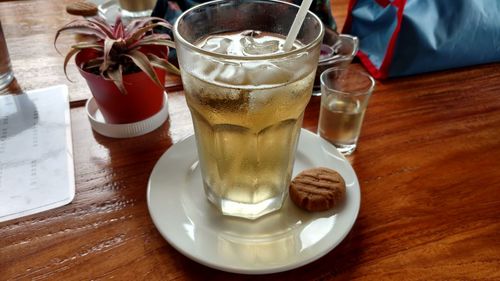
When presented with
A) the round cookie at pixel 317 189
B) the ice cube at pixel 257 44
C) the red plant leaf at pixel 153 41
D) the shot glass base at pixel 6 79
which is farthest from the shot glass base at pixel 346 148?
the shot glass base at pixel 6 79

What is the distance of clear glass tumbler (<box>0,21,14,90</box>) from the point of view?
2.89 ft

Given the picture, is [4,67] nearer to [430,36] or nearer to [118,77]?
[118,77]

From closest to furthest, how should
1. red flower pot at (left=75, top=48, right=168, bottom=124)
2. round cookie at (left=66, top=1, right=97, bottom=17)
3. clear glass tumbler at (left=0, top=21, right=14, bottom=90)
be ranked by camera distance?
Result: red flower pot at (left=75, top=48, right=168, bottom=124)
clear glass tumbler at (left=0, top=21, right=14, bottom=90)
round cookie at (left=66, top=1, right=97, bottom=17)

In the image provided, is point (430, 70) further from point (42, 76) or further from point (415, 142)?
point (42, 76)

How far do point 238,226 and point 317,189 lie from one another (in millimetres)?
127

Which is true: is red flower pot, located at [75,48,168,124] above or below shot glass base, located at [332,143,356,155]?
above

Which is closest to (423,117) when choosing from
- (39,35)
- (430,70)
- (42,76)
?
(430,70)

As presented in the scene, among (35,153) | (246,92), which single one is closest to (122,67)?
(35,153)

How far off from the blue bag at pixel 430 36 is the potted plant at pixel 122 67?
490mm

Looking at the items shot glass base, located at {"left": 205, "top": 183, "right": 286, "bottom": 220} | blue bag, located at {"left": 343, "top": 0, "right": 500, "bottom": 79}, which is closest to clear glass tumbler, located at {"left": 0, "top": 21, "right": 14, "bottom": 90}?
shot glass base, located at {"left": 205, "top": 183, "right": 286, "bottom": 220}

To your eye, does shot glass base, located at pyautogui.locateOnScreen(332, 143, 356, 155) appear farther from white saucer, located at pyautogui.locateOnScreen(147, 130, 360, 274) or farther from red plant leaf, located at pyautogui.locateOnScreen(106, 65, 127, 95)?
red plant leaf, located at pyautogui.locateOnScreen(106, 65, 127, 95)

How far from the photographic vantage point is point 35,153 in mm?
733

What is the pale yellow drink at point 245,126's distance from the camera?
520 mm

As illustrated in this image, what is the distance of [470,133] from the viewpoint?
79cm
